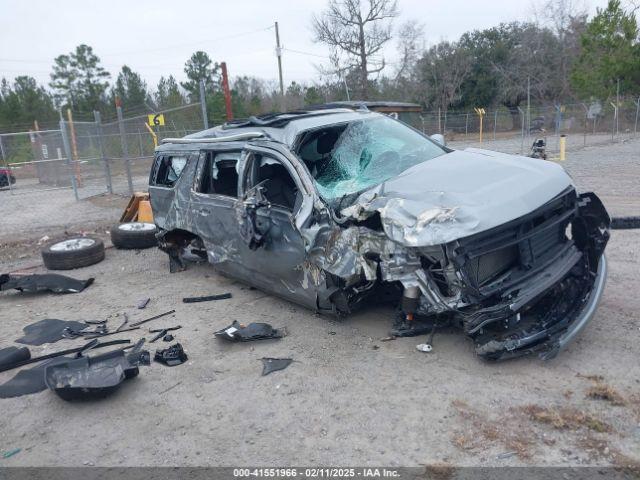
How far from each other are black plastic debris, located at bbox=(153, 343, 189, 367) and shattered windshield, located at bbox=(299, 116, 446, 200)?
1853mm

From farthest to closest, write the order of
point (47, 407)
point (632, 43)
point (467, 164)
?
point (632, 43)
point (467, 164)
point (47, 407)

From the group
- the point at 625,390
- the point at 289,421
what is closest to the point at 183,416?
the point at 289,421

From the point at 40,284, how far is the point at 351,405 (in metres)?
4.73

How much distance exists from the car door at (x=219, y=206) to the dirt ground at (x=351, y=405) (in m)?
0.74

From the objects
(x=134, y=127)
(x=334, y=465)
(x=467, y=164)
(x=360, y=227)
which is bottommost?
(x=334, y=465)

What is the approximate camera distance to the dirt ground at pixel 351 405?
3.05 metres

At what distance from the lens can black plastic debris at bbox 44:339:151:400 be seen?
3.79 m

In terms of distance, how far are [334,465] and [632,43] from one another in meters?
36.0

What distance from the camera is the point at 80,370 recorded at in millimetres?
4102

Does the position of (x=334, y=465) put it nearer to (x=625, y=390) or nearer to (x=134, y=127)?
(x=625, y=390)

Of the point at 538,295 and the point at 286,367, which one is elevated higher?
the point at 538,295

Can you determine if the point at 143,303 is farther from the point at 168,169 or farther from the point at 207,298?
the point at 168,169

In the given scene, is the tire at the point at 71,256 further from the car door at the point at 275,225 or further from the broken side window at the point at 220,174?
the car door at the point at 275,225

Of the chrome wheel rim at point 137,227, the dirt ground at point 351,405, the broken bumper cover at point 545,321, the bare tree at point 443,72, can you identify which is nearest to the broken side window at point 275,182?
the dirt ground at point 351,405
